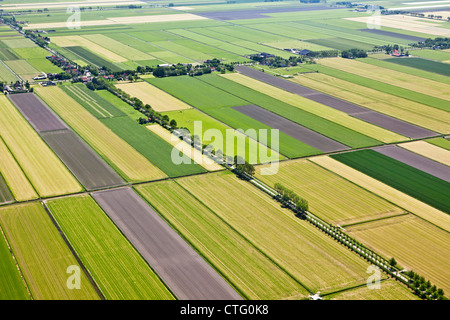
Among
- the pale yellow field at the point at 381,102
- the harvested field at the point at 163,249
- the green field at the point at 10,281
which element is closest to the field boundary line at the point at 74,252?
the green field at the point at 10,281

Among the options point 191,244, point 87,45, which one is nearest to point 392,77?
point 87,45

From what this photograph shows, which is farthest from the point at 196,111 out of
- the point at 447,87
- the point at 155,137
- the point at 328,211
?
the point at 447,87

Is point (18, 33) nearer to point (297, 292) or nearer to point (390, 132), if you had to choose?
point (390, 132)

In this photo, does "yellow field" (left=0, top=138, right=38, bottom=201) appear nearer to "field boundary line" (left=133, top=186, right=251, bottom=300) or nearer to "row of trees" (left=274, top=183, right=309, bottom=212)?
"field boundary line" (left=133, top=186, right=251, bottom=300)

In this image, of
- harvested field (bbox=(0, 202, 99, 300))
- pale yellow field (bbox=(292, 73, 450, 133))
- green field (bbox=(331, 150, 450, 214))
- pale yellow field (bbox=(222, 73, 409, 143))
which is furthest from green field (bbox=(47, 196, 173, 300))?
pale yellow field (bbox=(292, 73, 450, 133))

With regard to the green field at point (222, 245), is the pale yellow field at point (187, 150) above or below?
above

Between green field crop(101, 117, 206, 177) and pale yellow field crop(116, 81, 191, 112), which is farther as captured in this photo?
pale yellow field crop(116, 81, 191, 112)

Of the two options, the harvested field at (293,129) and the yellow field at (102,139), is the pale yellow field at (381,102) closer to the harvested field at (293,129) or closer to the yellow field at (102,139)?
the harvested field at (293,129)

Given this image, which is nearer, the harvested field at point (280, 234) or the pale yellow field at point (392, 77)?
the harvested field at point (280, 234)
